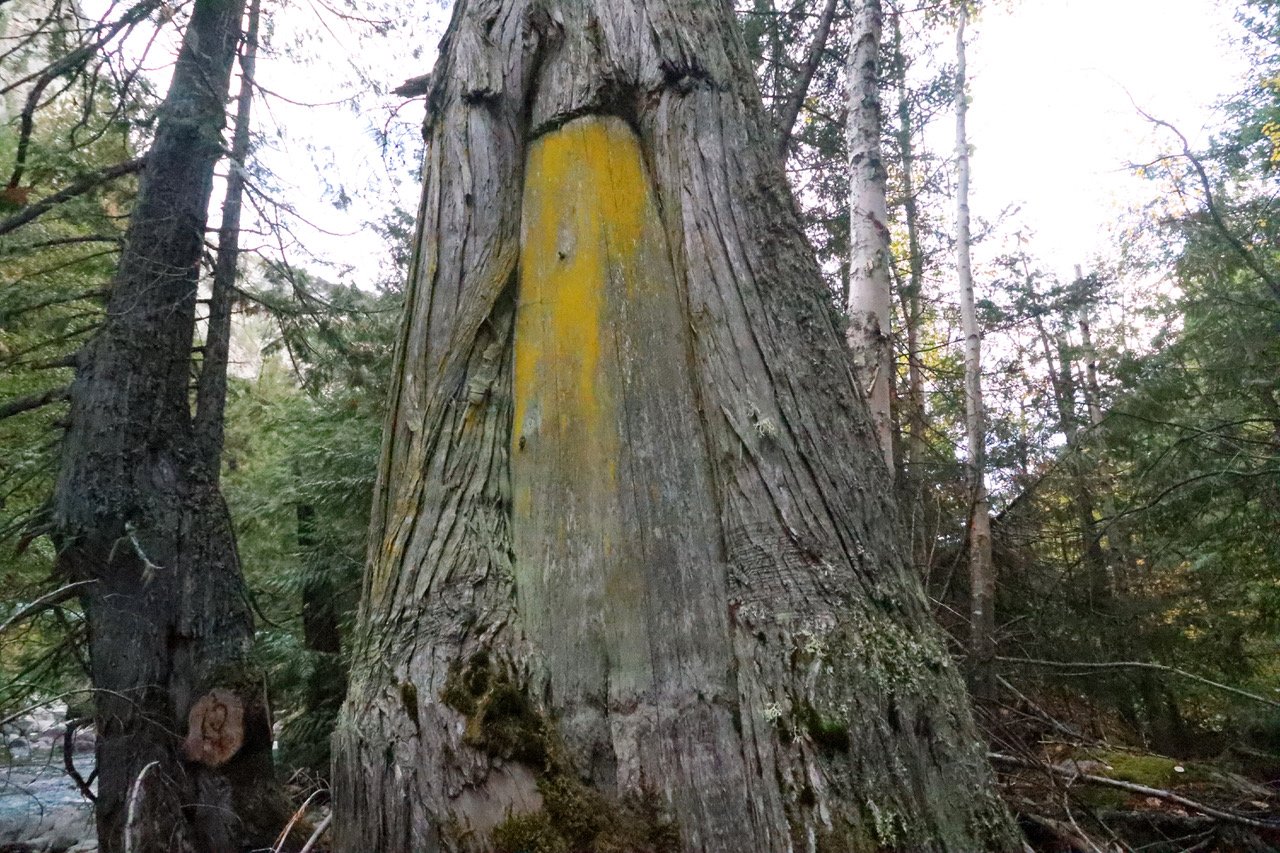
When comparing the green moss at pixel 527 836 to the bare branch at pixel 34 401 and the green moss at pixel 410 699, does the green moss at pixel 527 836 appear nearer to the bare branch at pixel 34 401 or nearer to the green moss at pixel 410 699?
the green moss at pixel 410 699

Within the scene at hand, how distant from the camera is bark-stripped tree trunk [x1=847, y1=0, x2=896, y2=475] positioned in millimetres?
5098

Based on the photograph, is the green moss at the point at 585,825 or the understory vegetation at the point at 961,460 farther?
the understory vegetation at the point at 961,460

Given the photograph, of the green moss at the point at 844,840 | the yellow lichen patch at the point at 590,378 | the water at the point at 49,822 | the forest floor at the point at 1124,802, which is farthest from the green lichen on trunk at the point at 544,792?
the water at the point at 49,822

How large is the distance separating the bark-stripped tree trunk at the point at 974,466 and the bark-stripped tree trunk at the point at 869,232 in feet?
6.64

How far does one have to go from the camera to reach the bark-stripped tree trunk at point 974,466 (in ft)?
20.2

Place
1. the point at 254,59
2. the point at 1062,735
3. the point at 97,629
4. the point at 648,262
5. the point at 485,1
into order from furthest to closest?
the point at 254,59 < the point at 1062,735 < the point at 97,629 < the point at 485,1 < the point at 648,262

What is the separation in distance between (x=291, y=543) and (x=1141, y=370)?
1169 centimetres

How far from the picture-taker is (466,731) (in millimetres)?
1904

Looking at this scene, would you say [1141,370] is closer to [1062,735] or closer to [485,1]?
[1062,735]

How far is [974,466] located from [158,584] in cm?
712

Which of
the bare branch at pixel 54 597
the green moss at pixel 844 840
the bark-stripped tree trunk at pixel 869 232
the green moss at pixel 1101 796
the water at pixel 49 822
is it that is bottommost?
the water at pixel 49 822

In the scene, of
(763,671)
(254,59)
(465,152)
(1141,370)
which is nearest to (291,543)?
(254,59)

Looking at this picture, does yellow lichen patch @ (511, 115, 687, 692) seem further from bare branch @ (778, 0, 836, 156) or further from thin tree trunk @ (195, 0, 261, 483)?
thin tree trunk @ (195, 0, 261, 483)

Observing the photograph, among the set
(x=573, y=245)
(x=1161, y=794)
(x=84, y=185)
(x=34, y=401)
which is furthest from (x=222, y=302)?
(x=1161, y=794)
